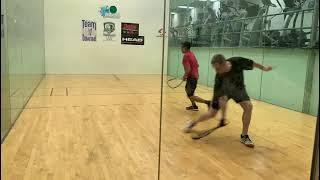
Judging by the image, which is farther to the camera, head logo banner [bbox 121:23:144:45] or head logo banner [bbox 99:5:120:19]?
head logo banner [bbox 121:23:144:45]

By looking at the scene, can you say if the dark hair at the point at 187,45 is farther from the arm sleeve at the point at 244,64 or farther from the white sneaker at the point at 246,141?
the white sneaker at the point at 246,141

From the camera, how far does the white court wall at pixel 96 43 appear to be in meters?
10.1

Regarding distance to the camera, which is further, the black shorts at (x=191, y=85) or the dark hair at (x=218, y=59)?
the black shorts at (x=191, y=85)

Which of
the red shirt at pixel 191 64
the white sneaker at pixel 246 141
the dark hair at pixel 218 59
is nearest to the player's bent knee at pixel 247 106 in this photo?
the white sneaker at pixel 246 141

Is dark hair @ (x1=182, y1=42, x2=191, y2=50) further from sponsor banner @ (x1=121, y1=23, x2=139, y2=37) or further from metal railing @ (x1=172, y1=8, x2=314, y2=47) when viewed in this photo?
sponsor banner @ (x1=121, y1=23, x2=139, y2=37)

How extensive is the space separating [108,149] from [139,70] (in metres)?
7.83

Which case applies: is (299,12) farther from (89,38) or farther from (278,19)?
(89,38)

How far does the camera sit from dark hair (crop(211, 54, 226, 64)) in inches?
134

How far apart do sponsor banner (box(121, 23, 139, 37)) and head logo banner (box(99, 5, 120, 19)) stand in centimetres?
37

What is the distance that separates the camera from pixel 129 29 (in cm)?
1064

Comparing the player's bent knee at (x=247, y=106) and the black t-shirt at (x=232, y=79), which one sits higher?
the black t-shirt at (x=232, y=79)

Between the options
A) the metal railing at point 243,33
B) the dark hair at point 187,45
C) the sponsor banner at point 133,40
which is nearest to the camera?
the metal railing at point 243,33

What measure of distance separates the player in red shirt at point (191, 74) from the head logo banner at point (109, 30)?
5.78m

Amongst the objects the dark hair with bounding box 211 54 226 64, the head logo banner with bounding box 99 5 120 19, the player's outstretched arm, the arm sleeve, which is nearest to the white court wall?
the head logo banner with bounding box 99 5 120 19
